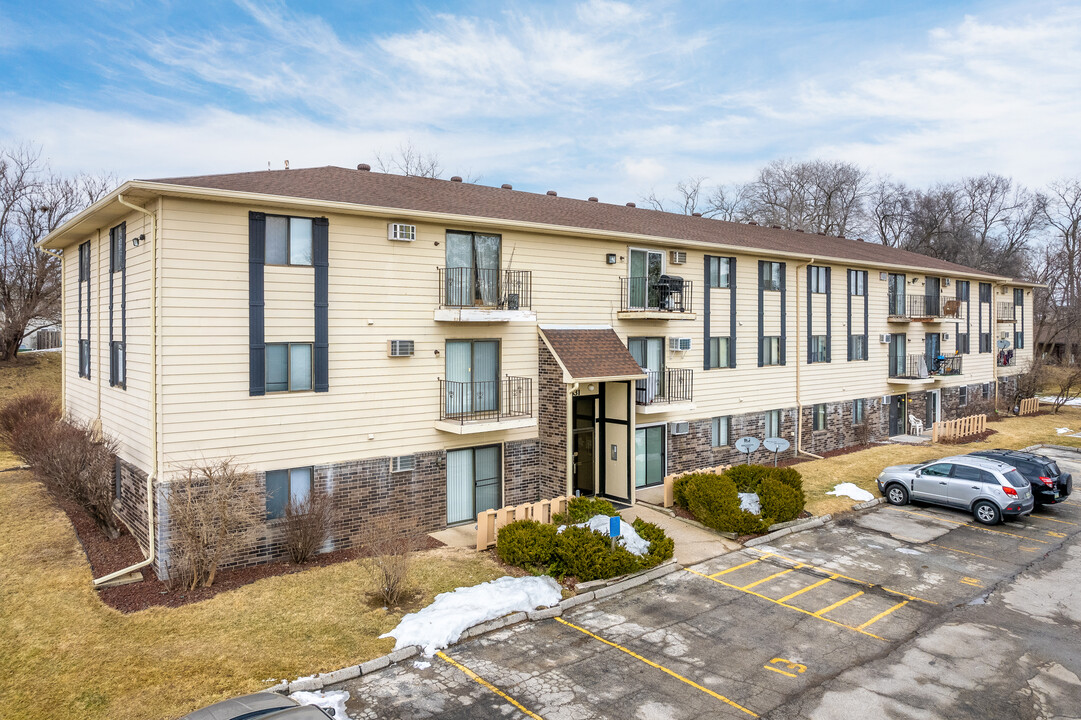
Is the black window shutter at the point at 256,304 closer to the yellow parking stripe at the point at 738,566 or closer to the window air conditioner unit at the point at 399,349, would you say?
the window air conditioner unit at the point at 399,349

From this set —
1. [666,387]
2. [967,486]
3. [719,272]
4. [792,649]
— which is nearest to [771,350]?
[719,272]

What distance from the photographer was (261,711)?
578cm

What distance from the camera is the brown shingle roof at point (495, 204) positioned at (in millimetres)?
13398

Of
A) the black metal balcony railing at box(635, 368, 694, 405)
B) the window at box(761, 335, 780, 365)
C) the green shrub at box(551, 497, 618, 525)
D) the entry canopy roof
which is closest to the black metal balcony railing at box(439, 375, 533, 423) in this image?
the entry canopy roof

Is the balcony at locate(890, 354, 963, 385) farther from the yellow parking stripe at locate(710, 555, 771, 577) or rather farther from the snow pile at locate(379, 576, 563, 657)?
the snow pile at locate(379, 576, 563, 657)

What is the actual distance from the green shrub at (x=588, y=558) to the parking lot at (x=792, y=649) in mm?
544

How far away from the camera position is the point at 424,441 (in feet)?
47.7

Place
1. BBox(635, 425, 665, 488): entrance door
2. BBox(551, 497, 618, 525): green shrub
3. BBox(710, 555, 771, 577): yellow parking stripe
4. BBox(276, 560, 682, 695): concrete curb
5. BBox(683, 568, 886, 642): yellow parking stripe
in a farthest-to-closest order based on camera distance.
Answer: BBox(635, 425, 665, 488): entrance door, BBox(551, 497, 618, 525): green shrub, BBox(710, 555, 771, 577): yellow parking stripe, BBox(683, 568, 886, 642): yellow parking stripe, BBox(276, 560, 682, 695): concrete curb

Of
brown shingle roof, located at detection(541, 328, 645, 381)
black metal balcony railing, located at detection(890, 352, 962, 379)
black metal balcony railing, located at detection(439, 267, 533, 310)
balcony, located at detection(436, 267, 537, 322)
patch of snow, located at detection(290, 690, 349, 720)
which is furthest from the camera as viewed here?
black metal balcony railing, located at detection(890, 352, 962, 379)

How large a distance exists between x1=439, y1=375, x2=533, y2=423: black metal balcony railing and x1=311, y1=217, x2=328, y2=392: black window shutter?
107 inches

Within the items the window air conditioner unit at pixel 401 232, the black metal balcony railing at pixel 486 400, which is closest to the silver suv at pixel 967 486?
the black metal balcony railing at pixel 486 400

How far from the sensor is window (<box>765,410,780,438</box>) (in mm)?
22656

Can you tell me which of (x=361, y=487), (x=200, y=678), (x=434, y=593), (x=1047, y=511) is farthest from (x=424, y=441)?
(x=1047, y=511)

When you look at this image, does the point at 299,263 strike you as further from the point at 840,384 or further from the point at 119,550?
the point at 840,384
